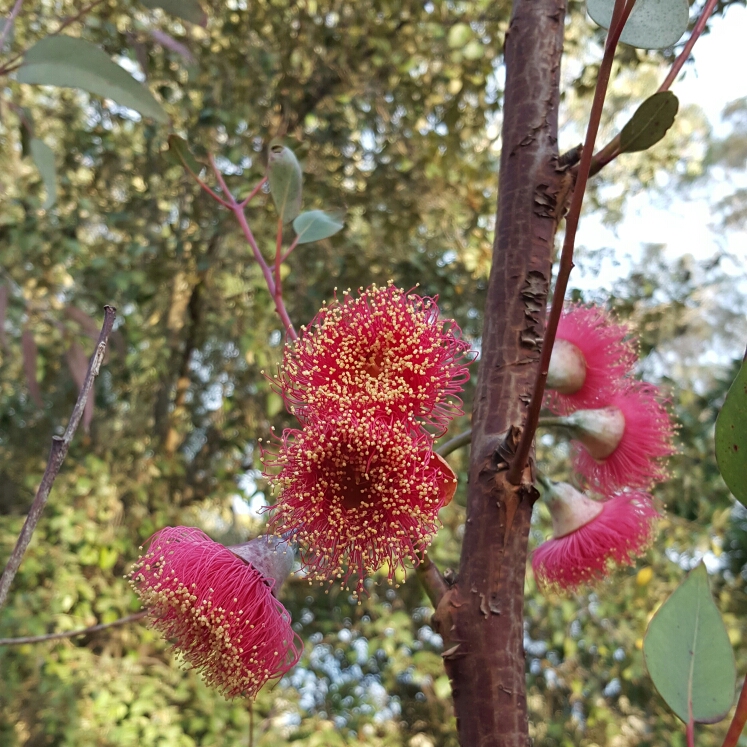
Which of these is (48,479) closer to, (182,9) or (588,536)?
(588,536)

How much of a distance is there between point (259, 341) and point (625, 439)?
1444mm

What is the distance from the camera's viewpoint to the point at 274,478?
60 centimetres

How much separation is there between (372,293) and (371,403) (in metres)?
0.15

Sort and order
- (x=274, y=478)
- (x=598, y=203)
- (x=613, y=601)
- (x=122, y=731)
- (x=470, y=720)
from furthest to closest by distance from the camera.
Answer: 1. (x=598, y=203)
2. (x=613, y=601)
3. (x=122, y=731)
4. (x=274, y=478)
5. (x=470, y=720)

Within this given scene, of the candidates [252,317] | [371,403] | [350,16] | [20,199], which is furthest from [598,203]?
[371,403]

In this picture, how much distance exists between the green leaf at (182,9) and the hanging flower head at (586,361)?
65 cm

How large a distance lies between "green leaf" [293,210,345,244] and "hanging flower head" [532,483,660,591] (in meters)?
0.42

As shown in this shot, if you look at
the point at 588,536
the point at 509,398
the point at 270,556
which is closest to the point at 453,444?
the point at 509,398

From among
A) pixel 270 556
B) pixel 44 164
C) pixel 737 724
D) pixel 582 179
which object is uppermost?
pixel 44 164

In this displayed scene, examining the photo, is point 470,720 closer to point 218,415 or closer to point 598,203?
point 218,415

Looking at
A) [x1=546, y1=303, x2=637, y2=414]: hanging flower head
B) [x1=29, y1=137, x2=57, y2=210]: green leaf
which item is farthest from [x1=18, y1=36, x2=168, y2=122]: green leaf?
[x1=546, y1=303, x2=637, y2=414]: hanging flower head

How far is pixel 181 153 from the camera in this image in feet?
2.50

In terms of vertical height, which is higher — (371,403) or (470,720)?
(371,403)

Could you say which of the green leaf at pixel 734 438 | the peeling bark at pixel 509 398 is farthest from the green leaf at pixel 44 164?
the green leaf at pixel 734 438
